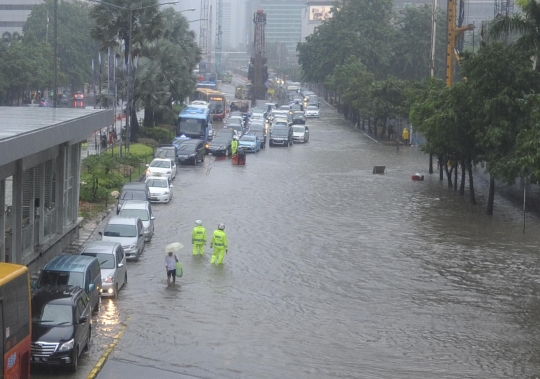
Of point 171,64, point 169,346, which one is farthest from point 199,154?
point 169,346

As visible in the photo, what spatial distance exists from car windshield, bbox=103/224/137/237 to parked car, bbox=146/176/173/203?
11.1m

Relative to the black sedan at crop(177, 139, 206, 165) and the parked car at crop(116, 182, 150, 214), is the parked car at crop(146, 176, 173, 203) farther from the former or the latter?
the black sedan at crop(177, 139, 206, 165)

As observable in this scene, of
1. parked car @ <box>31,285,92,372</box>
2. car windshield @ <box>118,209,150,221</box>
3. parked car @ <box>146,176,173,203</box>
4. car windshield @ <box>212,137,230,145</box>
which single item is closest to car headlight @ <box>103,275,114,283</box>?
parked car @ <box>31,285,92,372</box>

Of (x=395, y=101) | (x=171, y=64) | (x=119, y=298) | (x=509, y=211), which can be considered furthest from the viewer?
(x=395, y=101)

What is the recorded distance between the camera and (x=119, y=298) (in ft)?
74.8

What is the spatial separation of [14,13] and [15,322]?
5576 inches

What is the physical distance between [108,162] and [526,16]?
64.9 ft

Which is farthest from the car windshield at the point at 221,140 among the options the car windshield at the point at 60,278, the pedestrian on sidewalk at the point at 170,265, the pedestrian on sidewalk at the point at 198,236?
the car windshield at the point at 60,278

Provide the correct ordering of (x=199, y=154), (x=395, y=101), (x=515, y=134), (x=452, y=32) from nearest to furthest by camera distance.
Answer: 1. (x=515, y=134)
2. (x=199, y=154)
3. (x=452, y=32)
4. (x=395, y=101)

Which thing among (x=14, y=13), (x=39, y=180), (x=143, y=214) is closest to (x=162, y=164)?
(x=143, y=214)

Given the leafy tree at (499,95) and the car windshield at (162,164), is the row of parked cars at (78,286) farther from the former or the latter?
the car windshield at (162,164)

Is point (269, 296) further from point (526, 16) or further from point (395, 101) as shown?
point (395, 101)

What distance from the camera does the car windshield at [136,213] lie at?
3114 cm

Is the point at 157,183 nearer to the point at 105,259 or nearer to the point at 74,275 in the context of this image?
the point at 105,259
